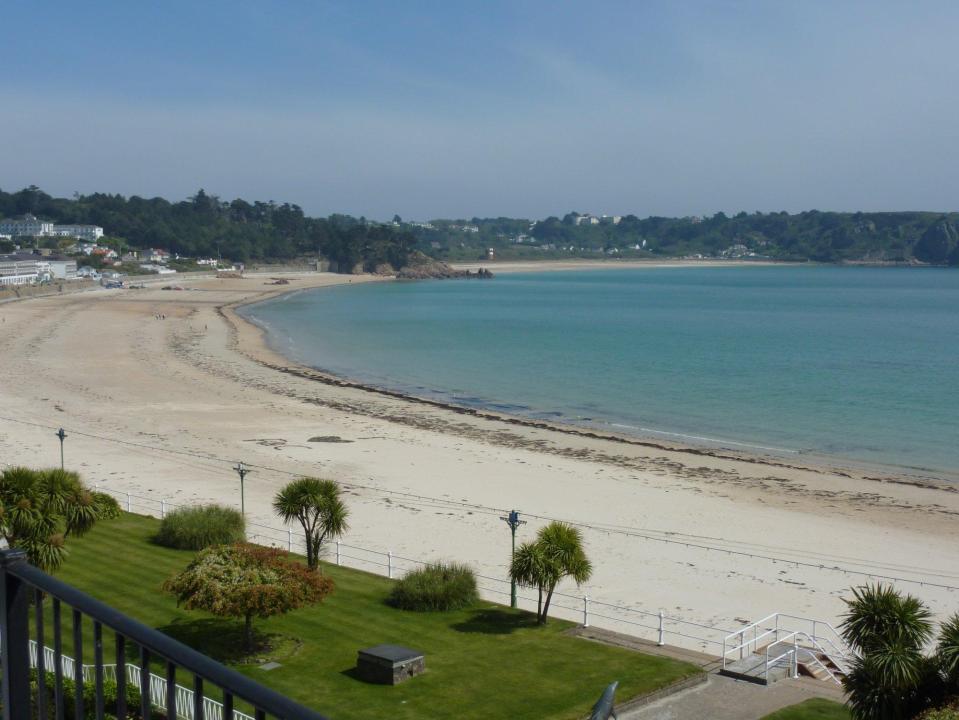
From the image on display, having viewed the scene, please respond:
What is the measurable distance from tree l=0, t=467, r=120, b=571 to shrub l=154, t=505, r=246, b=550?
2.37 metres

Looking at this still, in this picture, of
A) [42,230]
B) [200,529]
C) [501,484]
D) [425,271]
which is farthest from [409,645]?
[42,230]

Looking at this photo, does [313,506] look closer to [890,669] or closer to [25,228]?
[890,669]

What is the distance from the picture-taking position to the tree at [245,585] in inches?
511

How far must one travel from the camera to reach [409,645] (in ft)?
47.6

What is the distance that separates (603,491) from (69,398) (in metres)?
25.3

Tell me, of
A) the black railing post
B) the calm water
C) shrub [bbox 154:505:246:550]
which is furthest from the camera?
the calm water

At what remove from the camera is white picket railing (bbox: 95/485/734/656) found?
16000mm

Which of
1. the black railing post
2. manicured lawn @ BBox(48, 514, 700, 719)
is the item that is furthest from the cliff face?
the black railing post

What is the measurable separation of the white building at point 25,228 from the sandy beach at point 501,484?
144 meters

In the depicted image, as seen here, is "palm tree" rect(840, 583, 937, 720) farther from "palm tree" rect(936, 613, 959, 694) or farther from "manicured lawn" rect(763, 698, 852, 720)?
"manicured lawn" rect(763, 698, 852, 720)

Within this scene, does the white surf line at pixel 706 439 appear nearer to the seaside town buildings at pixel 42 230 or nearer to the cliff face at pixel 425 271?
the cliff face at pixel 425 271

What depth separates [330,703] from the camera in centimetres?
1241

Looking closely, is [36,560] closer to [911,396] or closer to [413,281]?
[911,396]

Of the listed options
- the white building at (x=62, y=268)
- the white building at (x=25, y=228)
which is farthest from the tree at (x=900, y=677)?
the white building at (x=25, y=228)
